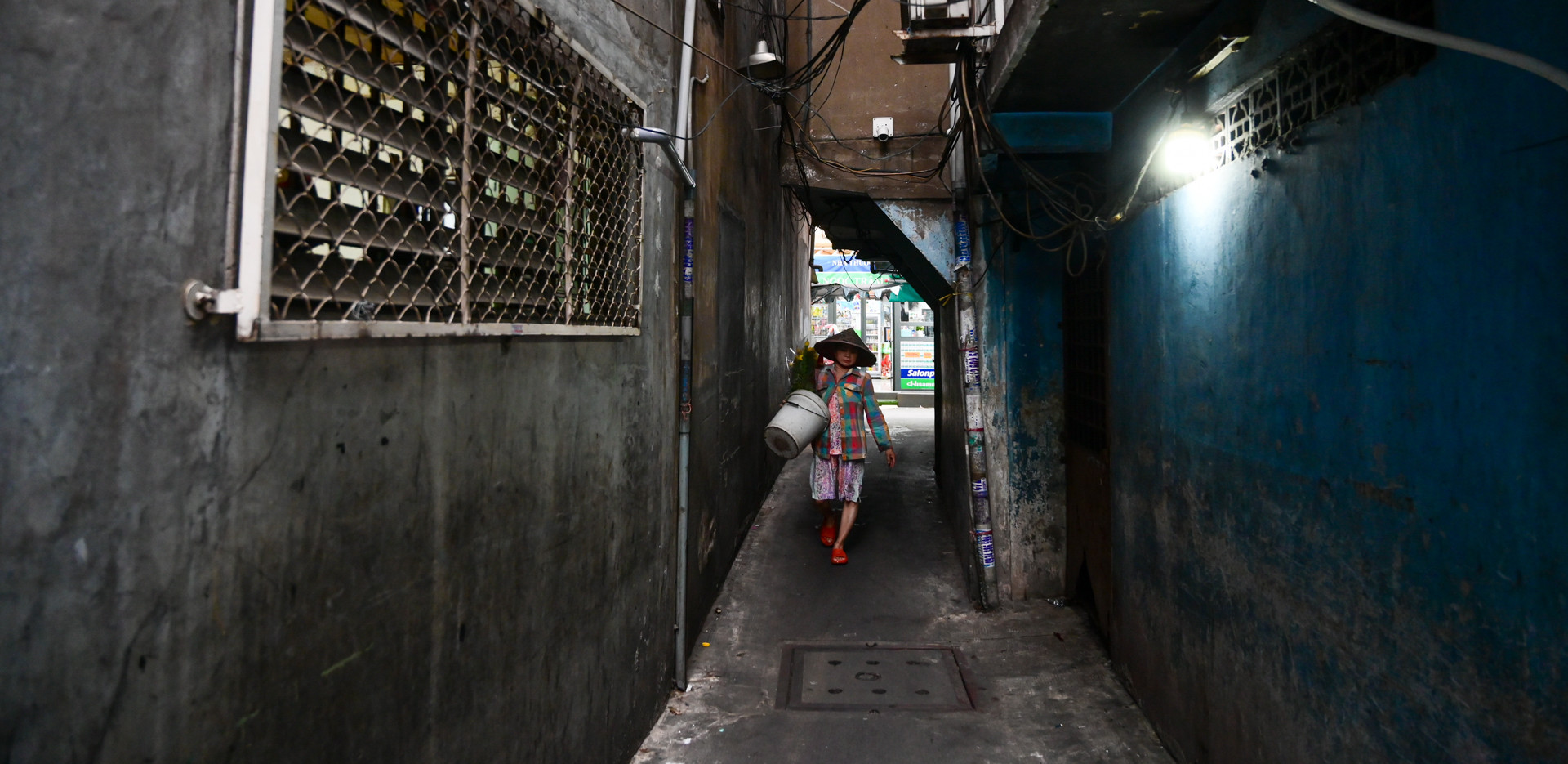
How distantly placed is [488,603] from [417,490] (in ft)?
1.80

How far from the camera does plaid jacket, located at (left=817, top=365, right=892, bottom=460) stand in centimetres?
726

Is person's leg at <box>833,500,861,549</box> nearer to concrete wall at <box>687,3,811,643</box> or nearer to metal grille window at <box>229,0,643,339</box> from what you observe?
concrete wall at <box>687,3,811,643</box>

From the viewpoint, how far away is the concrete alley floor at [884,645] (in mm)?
3953

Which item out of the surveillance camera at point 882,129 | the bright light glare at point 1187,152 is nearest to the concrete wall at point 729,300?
the surveillance camera at point 882,129

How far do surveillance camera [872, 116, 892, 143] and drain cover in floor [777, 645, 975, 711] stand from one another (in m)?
4.87

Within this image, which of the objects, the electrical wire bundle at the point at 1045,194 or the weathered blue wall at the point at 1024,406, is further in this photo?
the weathered blue wall at the point at 1024,406

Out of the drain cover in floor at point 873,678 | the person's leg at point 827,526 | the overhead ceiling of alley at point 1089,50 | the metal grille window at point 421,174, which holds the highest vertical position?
the overhead ceiling of alley at point 1089,50

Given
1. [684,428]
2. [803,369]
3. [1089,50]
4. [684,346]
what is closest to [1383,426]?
[1089,50]

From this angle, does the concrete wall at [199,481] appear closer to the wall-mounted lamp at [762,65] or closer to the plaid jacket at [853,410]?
the wall-mounted lamp at [762,65]

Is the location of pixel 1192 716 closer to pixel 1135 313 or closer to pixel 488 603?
pixel 1135 313

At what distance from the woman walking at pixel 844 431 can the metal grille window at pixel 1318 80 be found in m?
4.24

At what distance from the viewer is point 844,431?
726cm

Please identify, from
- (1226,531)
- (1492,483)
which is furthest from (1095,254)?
(1492,483)

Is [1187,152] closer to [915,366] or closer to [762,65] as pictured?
[762,65]
